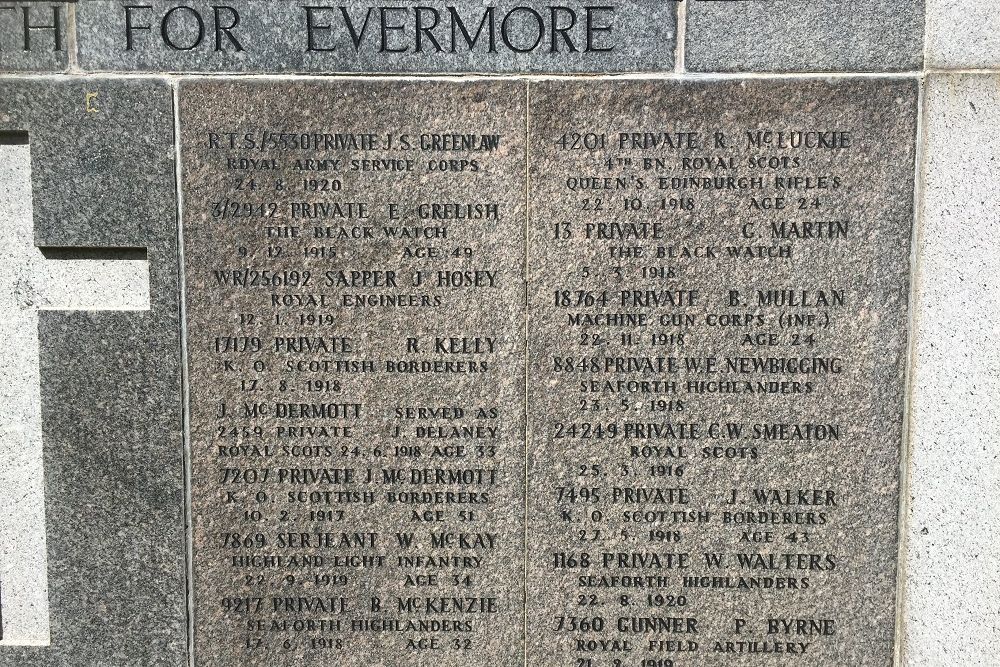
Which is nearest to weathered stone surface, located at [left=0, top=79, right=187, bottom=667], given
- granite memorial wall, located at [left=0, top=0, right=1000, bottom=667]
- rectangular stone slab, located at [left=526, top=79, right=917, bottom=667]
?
granite memorial wall, located at [left=0, top=0, right=1000, bottom=667]

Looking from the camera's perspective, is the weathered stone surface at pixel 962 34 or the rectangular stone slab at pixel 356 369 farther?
the rectangular stone slab at pixel 356 369

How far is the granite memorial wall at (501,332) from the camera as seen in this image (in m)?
3.77

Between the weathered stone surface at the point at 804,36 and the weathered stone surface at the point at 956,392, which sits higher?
the weathered stone surface at the point at 804,36

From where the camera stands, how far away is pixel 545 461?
12.8 feet

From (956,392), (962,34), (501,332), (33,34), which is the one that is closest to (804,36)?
(962,34)

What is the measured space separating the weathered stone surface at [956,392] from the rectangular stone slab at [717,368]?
115 millimetres

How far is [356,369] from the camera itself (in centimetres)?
389

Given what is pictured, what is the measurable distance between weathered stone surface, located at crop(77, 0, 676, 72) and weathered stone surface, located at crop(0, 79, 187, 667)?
249 mm

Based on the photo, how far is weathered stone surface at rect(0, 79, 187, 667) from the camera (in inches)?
150

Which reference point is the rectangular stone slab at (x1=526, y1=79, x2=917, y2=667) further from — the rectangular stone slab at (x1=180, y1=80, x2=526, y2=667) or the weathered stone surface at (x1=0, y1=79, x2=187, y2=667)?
the weathered stone surface at (x1=0, y1=79, x2=187, y2=667)

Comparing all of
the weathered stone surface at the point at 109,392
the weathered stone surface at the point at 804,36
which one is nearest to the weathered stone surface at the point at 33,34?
the weathered stone surface at the point at 109,392

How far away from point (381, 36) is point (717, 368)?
216cm

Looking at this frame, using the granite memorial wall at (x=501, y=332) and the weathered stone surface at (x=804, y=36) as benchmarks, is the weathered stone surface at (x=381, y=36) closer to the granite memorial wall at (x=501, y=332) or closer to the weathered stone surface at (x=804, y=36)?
the granite memorial wall at (x=501, y=332)

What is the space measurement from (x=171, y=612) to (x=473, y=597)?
144 centimetres
